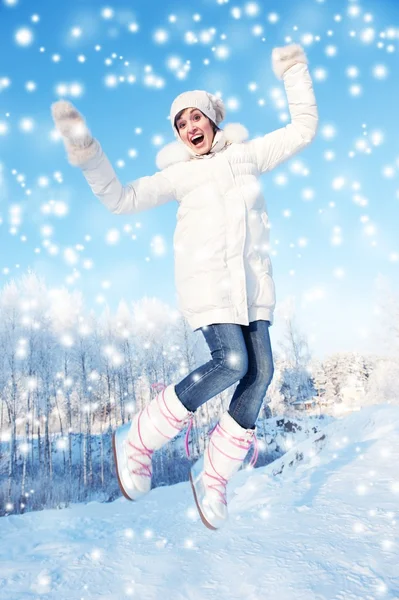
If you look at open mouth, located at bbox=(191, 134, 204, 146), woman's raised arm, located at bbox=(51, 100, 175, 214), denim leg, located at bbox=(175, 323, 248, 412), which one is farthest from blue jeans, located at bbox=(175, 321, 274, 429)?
open mouth, located at bbox=(191, 134, 204, 146)

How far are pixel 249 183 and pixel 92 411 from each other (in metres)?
20.8

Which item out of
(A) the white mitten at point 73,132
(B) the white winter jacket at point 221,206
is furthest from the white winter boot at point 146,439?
(A) the white mitten at point 73,132

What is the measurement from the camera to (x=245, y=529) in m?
3.32

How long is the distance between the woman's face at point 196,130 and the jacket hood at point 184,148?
5 centimetres

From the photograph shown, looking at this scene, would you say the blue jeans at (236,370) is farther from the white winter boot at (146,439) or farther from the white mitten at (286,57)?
the white mitten at (286,57)

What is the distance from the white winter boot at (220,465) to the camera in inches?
79.7

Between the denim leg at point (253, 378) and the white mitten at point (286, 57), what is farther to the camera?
the white mitten at point (286, 57)

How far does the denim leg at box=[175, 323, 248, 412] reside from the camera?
1862mm

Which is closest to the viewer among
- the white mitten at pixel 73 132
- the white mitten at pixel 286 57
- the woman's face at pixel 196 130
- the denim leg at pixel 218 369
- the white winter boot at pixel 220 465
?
the white mitten at pixel 73 132

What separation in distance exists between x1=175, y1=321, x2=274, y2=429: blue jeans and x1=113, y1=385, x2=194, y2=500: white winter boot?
0.07m

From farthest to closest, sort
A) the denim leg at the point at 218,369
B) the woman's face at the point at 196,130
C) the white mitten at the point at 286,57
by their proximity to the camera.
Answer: the woman's face at the point at 196,130 < the white mitten at the point at 286,57 < the denim leg at the point at 218,369

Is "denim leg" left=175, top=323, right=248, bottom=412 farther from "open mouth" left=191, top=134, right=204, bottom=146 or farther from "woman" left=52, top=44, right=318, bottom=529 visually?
"open mouth" left=191, top=134, right=204, bottom=146

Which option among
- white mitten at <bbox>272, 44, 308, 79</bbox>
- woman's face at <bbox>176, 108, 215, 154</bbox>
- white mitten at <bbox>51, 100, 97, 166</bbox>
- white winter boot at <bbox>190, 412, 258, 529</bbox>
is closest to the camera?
white mitten at <bbox>51, 100, 97, 166</bbox>

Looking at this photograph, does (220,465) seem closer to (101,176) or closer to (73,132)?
(101,176)
